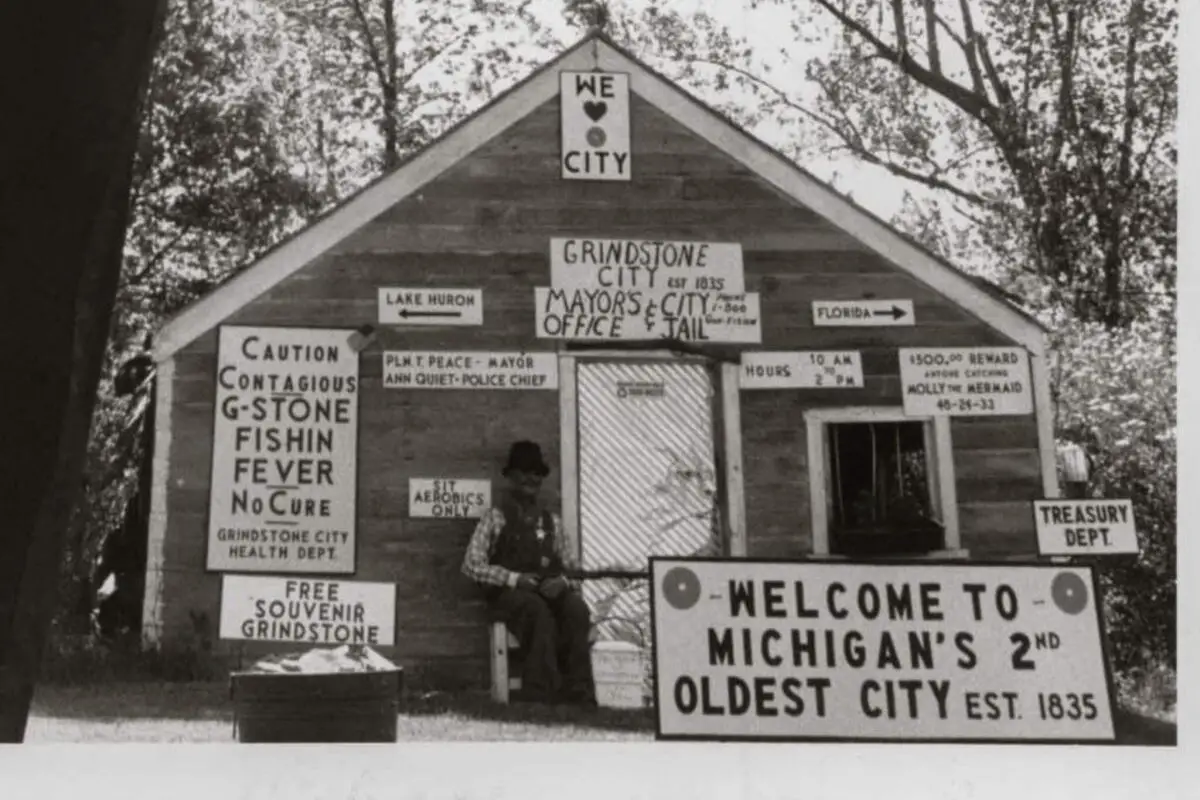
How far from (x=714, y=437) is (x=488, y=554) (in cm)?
132

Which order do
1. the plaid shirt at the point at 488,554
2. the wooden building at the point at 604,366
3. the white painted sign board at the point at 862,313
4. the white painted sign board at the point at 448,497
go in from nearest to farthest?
the plaid shirt at the point at 488,554
the wooden building at the point at 604,366
the white painted sign board at the point at 448,497
the white painted sign board at the point at 862,313

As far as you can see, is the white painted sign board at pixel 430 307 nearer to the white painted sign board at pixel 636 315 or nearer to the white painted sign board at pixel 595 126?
the white painted sign board at pixel 636 315

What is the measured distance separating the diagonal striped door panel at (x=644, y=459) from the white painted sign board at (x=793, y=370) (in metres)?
0.23

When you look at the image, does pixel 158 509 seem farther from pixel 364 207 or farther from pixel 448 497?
pixel 364 207

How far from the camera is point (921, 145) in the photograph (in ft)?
21.7

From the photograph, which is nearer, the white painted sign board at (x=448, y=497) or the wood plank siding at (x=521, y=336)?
the wood plank siding at (x=521, y=336)

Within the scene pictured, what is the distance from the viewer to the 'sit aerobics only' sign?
4.89m

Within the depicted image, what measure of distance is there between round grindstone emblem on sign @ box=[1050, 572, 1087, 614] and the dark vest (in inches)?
87.6

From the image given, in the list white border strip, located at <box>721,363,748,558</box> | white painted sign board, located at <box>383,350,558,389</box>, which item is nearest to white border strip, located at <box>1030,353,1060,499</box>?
white border strip, located at <box>721,363,748,558</box>

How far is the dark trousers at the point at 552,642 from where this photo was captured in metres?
5.81

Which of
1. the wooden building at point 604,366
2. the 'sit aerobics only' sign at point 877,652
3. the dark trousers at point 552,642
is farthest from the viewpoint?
the wooden building at point 604,366

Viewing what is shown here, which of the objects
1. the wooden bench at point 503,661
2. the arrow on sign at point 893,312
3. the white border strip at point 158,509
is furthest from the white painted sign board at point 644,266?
the white border strip at point 158,509

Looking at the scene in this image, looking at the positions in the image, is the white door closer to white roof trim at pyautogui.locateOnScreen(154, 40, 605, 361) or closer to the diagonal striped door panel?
the diagonal striped door panel

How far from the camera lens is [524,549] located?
6.17 meters
